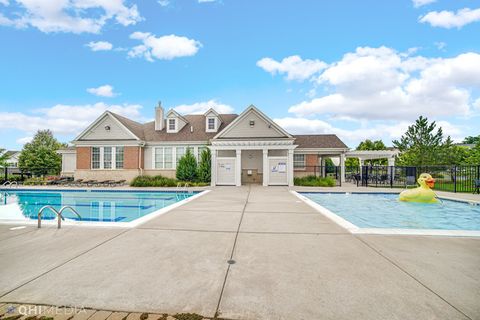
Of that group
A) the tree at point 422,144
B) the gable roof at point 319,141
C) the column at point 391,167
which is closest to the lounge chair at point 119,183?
the gable roof at point 319,141

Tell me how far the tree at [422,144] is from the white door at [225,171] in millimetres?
21809

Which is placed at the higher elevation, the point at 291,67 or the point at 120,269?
the point at 291,67

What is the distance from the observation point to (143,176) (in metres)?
21.1

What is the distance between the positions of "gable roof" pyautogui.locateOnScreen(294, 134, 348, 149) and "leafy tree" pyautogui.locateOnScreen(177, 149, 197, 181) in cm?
1167

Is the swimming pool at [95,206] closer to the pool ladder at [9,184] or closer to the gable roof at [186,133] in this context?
the pool ladder at [9,184]

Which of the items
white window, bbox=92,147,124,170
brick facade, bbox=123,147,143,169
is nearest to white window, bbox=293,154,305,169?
brick facade, bbox=123,147,143,169

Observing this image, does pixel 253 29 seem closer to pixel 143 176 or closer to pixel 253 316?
pixel 143 176

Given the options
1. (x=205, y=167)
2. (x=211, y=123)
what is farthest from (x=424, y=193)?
(x=211, y=123)

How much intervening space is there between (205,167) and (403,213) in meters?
15.6

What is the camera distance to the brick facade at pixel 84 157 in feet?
72.2

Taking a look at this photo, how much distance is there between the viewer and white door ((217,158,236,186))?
20031mm

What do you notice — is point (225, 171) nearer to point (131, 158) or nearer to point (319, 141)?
point (131, 158)

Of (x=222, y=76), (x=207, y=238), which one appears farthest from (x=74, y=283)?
(x=222, y=76)

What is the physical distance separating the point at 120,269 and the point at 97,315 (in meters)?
1.24
